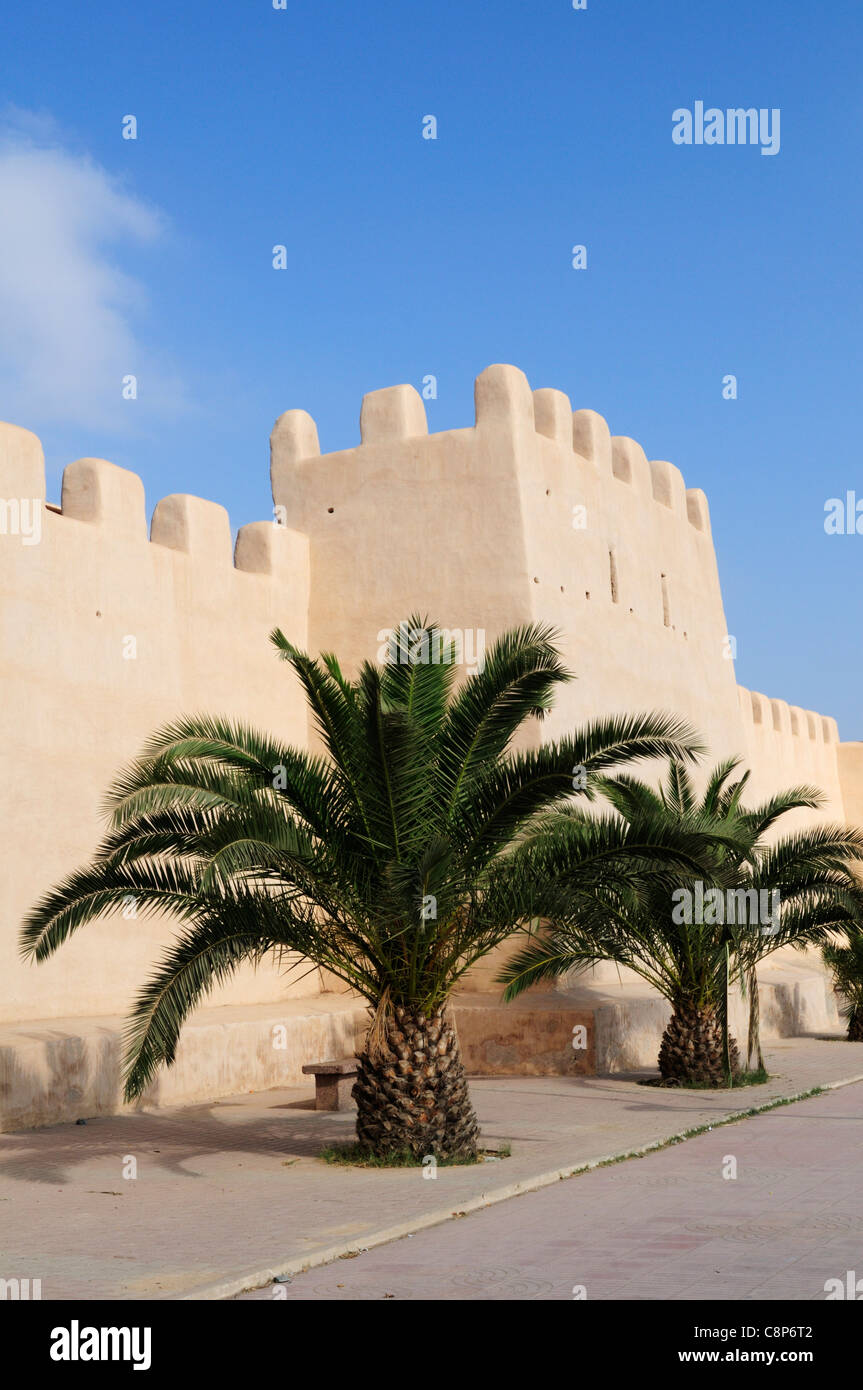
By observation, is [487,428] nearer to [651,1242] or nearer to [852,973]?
[852,973]

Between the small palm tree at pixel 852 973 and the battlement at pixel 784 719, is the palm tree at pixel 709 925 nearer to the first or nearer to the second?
the small palm tree at pixel 852 973

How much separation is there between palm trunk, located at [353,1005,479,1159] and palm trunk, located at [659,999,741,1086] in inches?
182

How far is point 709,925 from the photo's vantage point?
13.2 meters

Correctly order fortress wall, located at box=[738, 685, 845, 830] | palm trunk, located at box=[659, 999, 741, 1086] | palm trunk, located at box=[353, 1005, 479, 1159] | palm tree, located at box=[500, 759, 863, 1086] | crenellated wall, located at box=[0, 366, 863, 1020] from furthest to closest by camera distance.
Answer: fortress wall, located at box=[738, 685, 845, 830] < palm trunk, located at box=[659, 999, 741, 1086] < palm tree, located at box=[500, 759, 863, 1086] < crenellated wall, located at box=[0, 366, 863, 1020] < palm trunk, located at box=[353, 1005, 479, 1159]

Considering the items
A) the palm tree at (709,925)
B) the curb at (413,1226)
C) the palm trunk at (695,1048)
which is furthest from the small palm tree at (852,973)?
the curb at (413,1226)

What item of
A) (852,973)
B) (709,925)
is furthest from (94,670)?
(852,973)

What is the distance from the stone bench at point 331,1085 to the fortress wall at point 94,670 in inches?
80.0

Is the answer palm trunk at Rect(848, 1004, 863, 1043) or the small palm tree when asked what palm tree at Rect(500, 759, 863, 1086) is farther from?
palm trunk at Rect(848, 1004, 863, 1043)

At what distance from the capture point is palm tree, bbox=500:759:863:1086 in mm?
12922

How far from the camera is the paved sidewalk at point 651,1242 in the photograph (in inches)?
220

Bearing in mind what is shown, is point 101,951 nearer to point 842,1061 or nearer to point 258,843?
point 258,843

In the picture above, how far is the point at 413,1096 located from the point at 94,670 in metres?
5.64

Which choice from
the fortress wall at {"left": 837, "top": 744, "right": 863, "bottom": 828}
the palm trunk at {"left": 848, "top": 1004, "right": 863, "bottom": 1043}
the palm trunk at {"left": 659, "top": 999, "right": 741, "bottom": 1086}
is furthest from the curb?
the fortress wall at {"left": 837, "top": 744, "right": 863, "bottom": 828}
